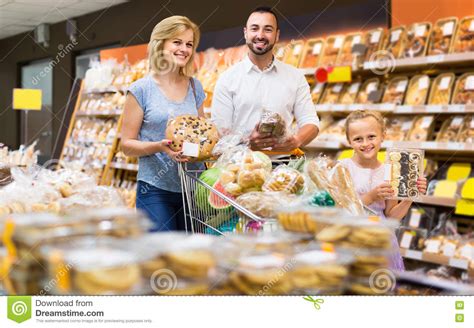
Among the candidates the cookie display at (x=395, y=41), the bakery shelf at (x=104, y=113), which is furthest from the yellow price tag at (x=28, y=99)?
the cookie display at (x=395, y=41)

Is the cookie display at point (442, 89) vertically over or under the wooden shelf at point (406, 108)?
over

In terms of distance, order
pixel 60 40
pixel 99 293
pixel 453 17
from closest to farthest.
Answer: pixel 99 293
pixel 453 17
pixel 60 40

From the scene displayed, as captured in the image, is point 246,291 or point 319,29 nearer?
point 246,291

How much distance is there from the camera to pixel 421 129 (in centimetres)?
402

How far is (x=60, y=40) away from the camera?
8883 mm

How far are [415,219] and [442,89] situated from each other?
0.89 meters

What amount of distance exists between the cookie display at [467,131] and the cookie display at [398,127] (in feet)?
1.29

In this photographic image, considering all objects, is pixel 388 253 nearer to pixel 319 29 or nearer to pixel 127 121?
pixel 127 121

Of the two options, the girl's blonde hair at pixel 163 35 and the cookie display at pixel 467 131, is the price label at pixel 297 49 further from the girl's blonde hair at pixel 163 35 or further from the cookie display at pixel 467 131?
the girl's blonde hair at pixel 163 35

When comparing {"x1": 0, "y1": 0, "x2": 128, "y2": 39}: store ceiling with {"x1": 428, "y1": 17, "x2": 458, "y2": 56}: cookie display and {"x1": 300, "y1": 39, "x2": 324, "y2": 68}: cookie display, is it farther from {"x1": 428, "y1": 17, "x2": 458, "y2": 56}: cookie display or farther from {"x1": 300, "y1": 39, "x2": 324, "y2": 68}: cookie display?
{"x1": 428, "y1": 17, "x2": 458, "y2": 56}: cookie display

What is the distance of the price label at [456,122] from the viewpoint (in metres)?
3.87

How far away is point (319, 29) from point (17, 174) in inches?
146
